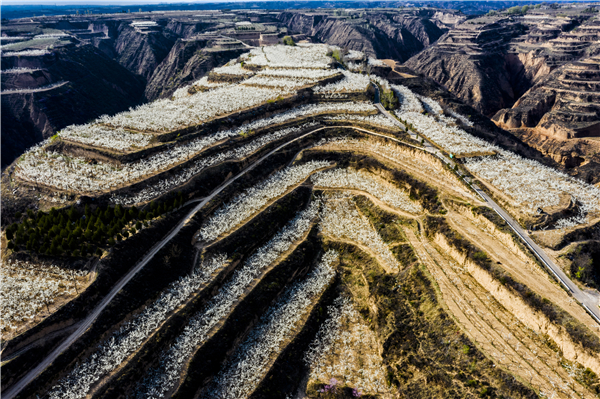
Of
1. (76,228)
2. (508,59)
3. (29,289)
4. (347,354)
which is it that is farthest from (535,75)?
(29,289)

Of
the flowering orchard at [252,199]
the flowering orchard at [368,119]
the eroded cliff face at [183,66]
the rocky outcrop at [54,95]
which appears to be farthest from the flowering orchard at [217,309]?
the eroded cliff face at [183,66]

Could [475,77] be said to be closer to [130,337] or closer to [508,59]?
[508,59]

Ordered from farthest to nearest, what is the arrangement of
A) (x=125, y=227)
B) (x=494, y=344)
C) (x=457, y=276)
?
(x=125, y=227) → (x=457, y=276) → (x=494, y=344)

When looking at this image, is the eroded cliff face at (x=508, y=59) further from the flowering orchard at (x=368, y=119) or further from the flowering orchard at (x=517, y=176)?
the flowering orchard at (x=368, y=119)

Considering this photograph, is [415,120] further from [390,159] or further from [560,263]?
[560,263]

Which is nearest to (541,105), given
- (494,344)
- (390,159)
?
(390,159)

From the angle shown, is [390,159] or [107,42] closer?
[390,159]
